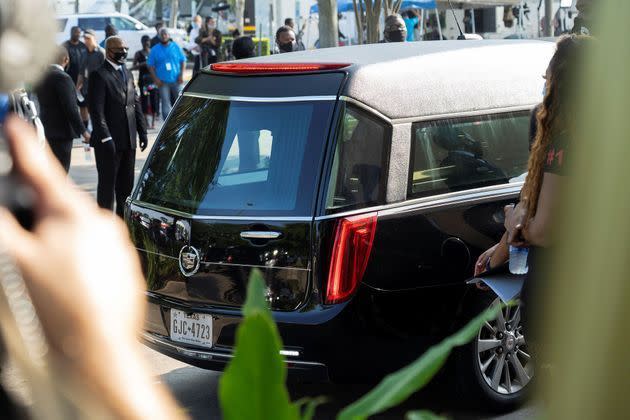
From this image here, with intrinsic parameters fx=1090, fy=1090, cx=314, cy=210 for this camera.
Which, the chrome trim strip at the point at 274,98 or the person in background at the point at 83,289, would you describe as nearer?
the person in background at the point at 83,289

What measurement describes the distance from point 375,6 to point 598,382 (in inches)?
645

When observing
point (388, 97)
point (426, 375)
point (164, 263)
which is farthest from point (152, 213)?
point (426, 375)

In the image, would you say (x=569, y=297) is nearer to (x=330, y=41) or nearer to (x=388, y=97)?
(x=388, y=97)

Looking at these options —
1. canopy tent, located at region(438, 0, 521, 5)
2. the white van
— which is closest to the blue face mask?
canopy tent, located at region(438, 0, 521, 5)

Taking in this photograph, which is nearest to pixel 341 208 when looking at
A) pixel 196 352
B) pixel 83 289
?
pixel 196 352

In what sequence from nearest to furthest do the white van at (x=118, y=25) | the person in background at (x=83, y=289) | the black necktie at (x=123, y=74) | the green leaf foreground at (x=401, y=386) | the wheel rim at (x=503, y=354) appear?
the person in background at (x=83, y=289), the green leaf foreground at (x=401, y=386), the wheel rim at (x=503, y=354), the black necktie at (x=123, y=74), the white van at (x=118, y=25)

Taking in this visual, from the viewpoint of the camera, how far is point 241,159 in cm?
498

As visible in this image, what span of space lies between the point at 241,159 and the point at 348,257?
75 cm

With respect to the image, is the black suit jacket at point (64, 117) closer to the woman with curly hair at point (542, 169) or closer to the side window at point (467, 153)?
the side window at point (467, 153)

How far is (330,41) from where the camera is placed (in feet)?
64.3

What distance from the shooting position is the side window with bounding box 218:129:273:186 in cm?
490

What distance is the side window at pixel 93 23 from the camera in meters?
41.5

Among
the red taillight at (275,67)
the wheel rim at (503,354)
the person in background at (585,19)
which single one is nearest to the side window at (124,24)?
the red taillight at (275,67)

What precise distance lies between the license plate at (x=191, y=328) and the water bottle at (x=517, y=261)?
1551mm
